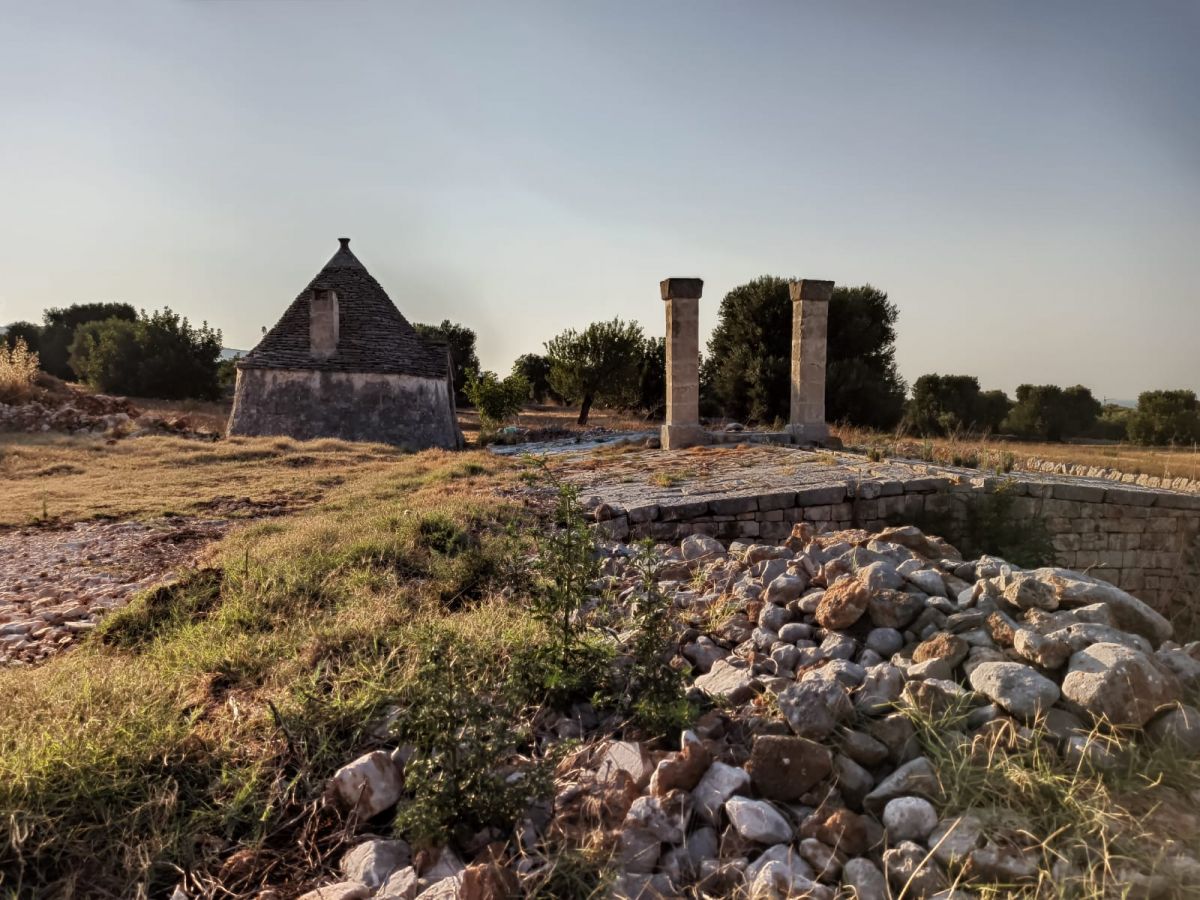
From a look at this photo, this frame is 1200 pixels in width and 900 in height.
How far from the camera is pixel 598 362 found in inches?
1101

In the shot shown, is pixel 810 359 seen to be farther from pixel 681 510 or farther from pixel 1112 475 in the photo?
pixel 681 510

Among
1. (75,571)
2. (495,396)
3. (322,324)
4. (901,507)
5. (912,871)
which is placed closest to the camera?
(912,871)

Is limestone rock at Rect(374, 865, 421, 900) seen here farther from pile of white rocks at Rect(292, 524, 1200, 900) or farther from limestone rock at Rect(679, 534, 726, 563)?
limestone rock at Rect(679, 534, 726, 563)

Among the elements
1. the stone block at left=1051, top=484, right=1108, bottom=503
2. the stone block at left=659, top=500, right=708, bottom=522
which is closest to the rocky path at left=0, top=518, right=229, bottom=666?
the stone block at left=659, top=500, right=708, bottom=522

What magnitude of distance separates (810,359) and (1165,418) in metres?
23.9

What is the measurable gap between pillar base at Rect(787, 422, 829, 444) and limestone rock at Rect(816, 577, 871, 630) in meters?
9.90

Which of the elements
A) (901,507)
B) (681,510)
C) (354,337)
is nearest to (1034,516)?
(901,507)

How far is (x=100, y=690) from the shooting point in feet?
9.83

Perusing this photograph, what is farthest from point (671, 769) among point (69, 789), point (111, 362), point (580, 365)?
point (111, 362)

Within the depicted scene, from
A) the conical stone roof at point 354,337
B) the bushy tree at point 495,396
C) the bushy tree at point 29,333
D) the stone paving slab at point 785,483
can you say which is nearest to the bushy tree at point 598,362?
the bushy tree at point 495,396

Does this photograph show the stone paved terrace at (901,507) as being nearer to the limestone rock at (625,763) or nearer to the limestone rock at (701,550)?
the limestone rock at (701,550)

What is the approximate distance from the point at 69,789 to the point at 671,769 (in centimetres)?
197

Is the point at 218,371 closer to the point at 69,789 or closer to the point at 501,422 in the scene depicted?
the point at 501,422

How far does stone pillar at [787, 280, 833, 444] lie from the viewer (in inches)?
514
